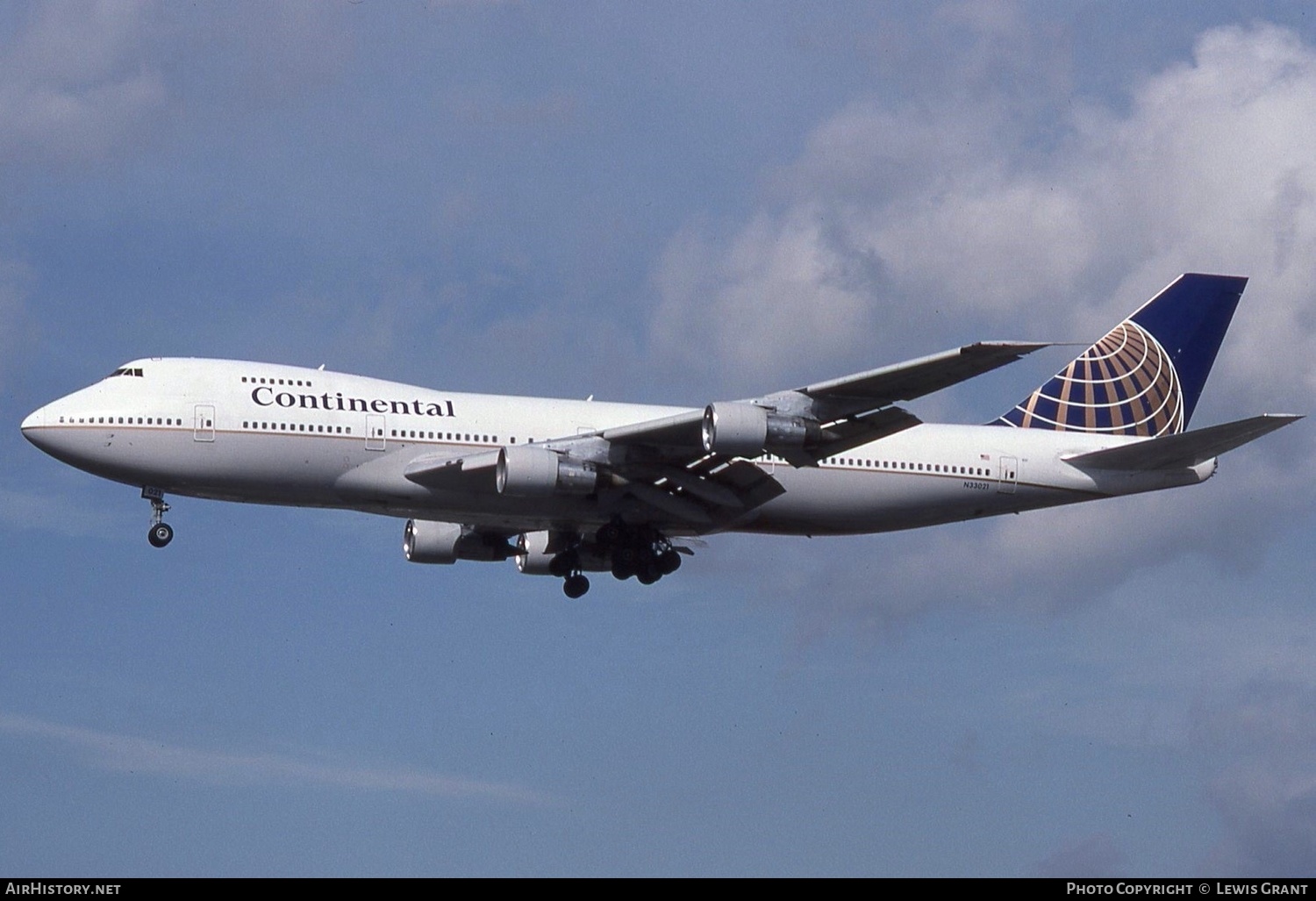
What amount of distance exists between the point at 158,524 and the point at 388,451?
243 inches

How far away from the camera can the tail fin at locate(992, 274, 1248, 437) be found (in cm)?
5166

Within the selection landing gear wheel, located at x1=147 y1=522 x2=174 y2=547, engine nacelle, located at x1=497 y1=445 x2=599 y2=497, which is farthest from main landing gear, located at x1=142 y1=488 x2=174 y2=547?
engine nacelle, located at x1=497 y1=445 x2=599 y2=497

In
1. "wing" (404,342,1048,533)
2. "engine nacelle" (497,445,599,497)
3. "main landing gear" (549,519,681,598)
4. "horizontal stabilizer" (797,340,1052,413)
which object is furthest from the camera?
"main landing gear" (549,519,681,598)

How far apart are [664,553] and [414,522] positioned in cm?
874

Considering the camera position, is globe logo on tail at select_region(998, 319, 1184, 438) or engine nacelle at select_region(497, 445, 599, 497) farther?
globe logo on tail at select_region(998, 319, 1184, 438)

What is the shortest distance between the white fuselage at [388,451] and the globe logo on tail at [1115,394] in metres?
3.31

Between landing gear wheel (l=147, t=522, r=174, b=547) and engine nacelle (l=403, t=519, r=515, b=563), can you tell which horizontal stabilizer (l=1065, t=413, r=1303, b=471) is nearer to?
Result: engine nacelle (l=403, t=519, r=515, b=563)

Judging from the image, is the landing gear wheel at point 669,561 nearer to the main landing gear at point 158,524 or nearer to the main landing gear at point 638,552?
the main landing gear at point 638,552

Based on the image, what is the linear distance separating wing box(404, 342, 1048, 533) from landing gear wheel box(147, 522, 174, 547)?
6421 mm

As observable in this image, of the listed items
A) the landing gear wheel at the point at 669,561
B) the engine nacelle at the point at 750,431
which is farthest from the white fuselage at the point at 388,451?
the engine nacelle at the point at 750,431

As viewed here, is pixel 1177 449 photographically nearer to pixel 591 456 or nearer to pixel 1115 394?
pixel 1115 394

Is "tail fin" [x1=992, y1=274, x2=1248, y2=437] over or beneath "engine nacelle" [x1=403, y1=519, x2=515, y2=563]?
over

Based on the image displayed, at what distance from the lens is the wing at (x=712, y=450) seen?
40.9m
